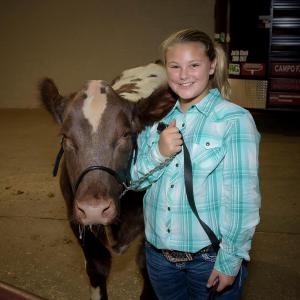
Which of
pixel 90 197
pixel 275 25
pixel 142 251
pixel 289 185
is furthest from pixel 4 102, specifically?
pixel 90 197

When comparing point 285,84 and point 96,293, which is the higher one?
point 285,84

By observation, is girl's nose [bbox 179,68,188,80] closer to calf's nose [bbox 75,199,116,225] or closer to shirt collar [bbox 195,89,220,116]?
shirt collar [bbox 195,89,220,116]

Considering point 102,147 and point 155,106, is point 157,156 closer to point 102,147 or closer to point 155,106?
point 102,147

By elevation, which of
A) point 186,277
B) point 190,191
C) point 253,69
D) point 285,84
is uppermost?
point 190,191

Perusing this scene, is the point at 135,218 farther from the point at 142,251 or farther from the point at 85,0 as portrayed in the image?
the point at 85,0

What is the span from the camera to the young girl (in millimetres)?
1770

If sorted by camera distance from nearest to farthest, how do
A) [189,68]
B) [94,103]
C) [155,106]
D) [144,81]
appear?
1. [189,68]
2. [94,103]
3. [155,106]
4. [144,81]

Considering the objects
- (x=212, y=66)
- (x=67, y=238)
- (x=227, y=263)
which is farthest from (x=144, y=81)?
(x=227, y=263)

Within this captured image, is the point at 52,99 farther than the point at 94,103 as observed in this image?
Yes

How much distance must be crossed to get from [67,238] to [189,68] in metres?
2.75

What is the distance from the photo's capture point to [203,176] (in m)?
1.85

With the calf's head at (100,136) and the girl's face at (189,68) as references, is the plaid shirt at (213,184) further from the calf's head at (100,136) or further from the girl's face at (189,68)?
the calf's head at (100,136)

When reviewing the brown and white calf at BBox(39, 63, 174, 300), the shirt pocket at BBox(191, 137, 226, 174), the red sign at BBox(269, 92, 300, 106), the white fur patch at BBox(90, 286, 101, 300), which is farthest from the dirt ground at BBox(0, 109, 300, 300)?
the shirt pocket at BBox(191, 137, 226, 174)

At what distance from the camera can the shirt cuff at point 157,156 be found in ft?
6.29
